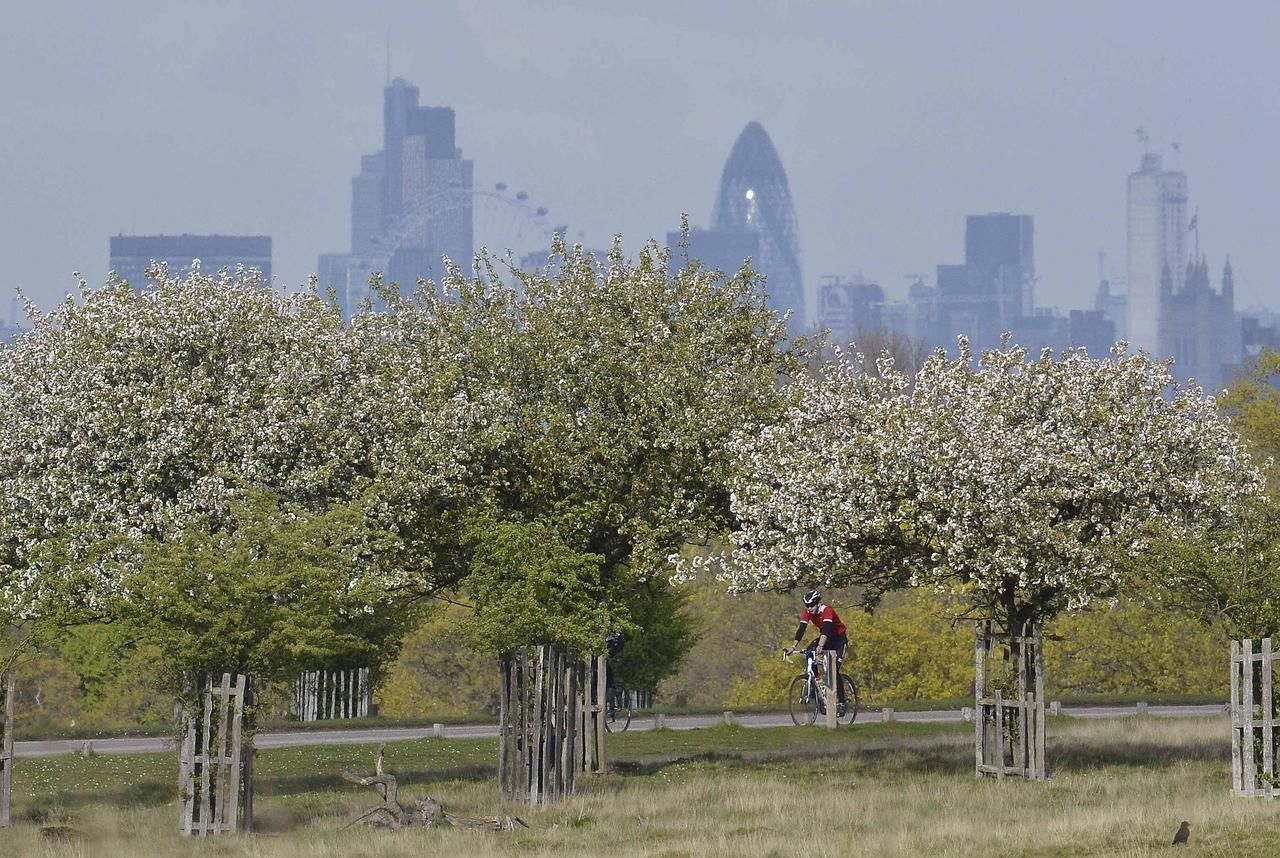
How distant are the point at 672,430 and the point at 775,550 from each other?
3053 millimetres

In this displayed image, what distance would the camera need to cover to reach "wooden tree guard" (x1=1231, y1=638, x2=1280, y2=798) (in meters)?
25.6

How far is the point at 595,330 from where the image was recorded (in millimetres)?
32250

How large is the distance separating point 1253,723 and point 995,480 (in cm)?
539

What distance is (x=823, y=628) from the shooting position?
128ft

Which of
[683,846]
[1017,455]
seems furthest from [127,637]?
[1017,455]

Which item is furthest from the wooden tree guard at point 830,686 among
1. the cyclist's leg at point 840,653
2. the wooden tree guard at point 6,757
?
the wooden tree guard at point 6,757

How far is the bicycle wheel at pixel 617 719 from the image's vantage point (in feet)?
139

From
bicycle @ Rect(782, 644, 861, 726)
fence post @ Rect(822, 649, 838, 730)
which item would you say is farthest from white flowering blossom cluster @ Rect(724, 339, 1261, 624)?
bicycle @ Rect(782, 644, 861, 726)

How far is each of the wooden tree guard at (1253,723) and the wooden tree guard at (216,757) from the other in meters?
14.4

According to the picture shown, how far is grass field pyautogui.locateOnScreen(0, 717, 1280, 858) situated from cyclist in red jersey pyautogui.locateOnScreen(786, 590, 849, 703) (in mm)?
2091

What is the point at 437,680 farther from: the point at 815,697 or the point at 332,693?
the point at 815,697

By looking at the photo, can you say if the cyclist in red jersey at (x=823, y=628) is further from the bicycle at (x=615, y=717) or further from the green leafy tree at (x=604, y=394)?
the green leafy tree at (x=604, y=394)

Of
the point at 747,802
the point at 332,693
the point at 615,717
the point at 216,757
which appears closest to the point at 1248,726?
the point at 747,802

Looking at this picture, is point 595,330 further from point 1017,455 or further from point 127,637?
point 127,637
